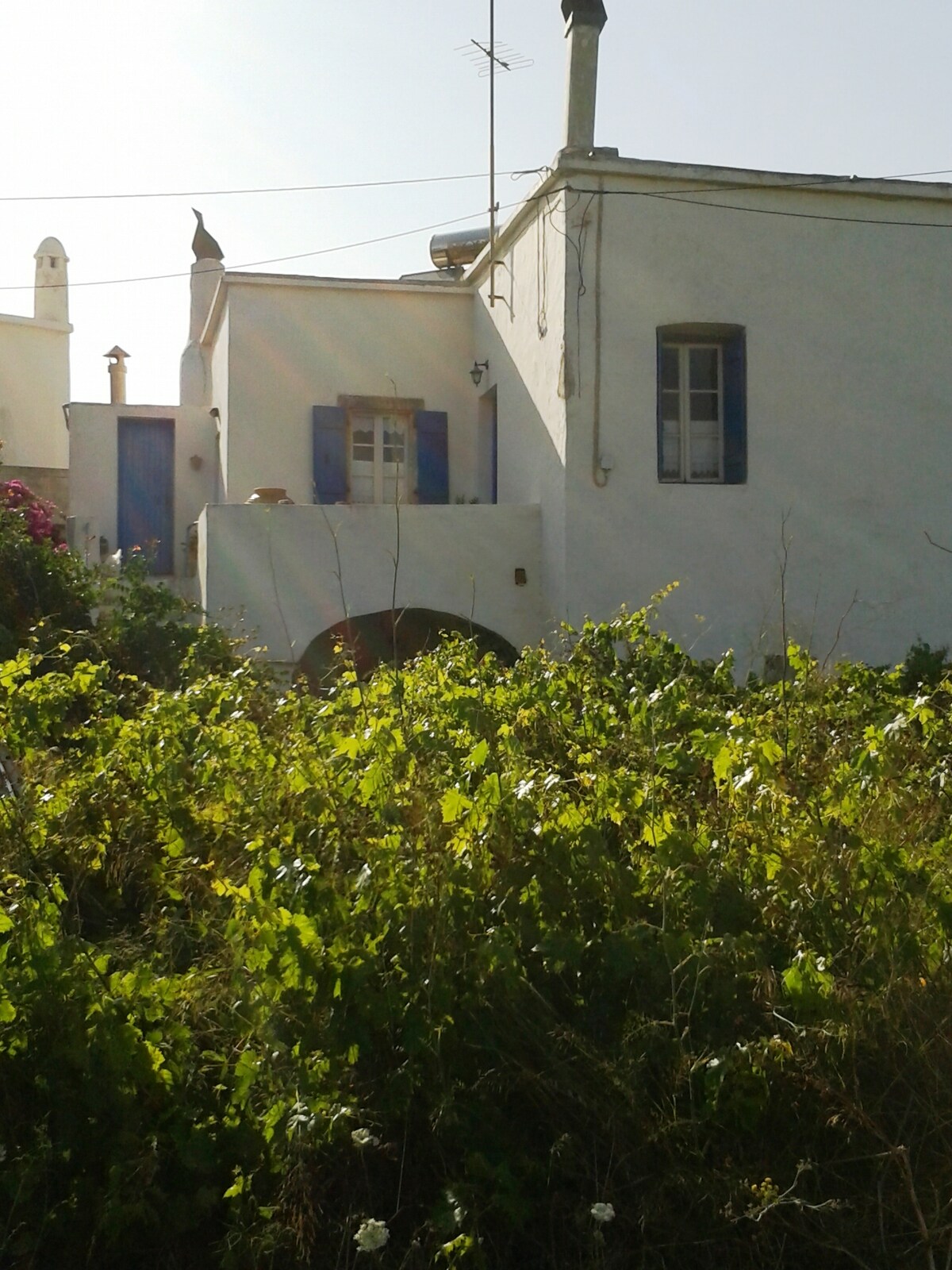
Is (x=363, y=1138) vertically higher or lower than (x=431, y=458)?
lower

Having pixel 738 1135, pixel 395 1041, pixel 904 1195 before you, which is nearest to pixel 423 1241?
pixel 395 1041

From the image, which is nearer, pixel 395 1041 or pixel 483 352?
pixel 395 1041

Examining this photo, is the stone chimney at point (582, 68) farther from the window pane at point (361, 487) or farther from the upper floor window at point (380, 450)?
the window pane at point (361, 487)

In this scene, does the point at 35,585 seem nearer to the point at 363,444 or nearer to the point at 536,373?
the point at 536,373

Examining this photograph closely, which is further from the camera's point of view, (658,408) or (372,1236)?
(658,408)

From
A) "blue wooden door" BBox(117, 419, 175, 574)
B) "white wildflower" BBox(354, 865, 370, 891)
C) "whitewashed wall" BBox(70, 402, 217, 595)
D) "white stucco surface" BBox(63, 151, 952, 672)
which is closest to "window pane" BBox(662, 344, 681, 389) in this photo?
"white stucco surface" BBox(63, 151, 952, 672)

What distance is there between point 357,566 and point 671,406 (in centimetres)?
321

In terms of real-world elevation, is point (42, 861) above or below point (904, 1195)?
above

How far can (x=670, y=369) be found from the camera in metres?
12.0

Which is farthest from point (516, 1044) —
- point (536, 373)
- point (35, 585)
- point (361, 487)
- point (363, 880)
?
point (361, 487)

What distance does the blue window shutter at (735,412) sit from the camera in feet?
38.5

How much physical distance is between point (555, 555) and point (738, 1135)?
8.37m

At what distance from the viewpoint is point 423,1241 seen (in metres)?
3.33

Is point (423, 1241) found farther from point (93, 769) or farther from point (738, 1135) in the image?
point (93, 769)
